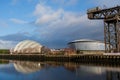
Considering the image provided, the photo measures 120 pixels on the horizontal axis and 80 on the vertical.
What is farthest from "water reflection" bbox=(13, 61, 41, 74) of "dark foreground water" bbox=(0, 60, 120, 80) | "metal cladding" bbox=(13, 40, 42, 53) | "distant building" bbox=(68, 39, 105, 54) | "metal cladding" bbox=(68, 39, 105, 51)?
"metal cladding" bbox=(13, 40, 42, 53)

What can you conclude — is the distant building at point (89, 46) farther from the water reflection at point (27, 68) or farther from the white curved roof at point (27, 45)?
the water reflection at point (27, 68)

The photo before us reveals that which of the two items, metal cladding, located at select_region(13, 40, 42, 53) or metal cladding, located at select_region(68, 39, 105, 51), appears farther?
metal cladding, located at select_region(13, 40, 42, 53)

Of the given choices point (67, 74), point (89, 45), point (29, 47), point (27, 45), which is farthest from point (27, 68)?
point (27, 45)

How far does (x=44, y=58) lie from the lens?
111250 millimetres

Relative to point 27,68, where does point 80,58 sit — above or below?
above

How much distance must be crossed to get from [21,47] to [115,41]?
73.8 meters

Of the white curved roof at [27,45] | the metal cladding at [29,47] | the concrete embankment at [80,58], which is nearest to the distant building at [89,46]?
the concrete embankment at [80,58]

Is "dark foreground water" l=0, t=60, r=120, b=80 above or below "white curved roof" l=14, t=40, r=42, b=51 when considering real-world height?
below

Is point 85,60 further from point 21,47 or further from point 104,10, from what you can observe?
point 21,47

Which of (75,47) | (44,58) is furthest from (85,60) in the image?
(75,47)

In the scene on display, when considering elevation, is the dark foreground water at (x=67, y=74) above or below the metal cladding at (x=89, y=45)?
below

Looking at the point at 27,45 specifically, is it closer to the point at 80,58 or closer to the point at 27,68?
the point at 80,58

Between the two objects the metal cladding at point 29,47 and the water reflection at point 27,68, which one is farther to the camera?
the metal cladding at point 29,47

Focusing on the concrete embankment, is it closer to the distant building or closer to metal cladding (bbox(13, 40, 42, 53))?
the distant building
